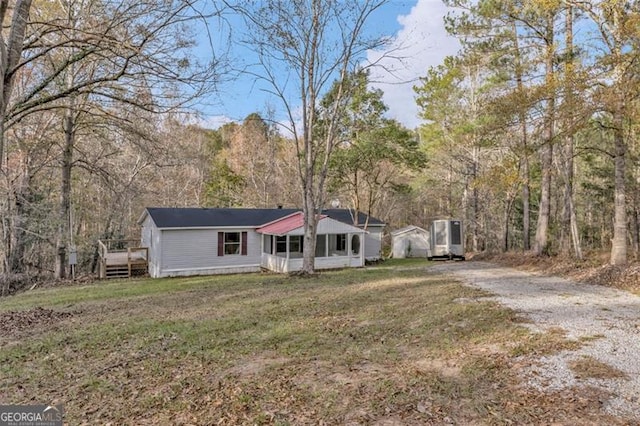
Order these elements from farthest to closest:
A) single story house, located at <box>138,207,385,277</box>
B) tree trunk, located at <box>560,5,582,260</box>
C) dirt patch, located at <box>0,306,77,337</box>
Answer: single story house, located at <box>138,207,385,277</box> < tree trunk, located at <box>560,5,582,260</box> < dirt patch, located at <box>0,306,77,337</box>

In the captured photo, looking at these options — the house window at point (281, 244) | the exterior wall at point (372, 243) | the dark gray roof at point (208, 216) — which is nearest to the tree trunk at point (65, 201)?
the dark gray roof at point (208, 216)

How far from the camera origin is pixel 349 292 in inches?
358

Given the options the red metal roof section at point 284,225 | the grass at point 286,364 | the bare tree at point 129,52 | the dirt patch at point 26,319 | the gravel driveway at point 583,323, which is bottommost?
the dirt patch at point 26,319

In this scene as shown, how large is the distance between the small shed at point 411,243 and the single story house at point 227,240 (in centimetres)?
591

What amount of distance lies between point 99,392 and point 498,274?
11315mm

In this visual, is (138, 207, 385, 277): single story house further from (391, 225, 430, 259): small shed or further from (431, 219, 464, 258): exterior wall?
(391, 225, 430, 259): small shed

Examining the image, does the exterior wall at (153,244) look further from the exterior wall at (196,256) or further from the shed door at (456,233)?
→ the shed door at (456,233)

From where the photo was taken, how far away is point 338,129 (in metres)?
19.1

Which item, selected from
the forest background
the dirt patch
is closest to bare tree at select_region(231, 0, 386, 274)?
the forest background

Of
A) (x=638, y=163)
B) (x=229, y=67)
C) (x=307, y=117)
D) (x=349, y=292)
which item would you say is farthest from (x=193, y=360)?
(x=638, y=163)

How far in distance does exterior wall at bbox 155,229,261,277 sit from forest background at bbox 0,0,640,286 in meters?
2.35

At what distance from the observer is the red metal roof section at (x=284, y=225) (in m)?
15.6

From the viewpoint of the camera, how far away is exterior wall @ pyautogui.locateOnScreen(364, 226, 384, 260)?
66.4ft

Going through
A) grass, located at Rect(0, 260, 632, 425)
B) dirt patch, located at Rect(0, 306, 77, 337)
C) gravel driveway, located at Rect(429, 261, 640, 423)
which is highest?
gravel driveway, located at Rect(429, 261, 640, 423)
